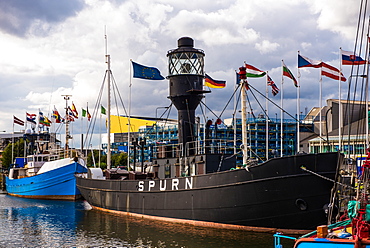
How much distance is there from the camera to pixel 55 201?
42719 mm

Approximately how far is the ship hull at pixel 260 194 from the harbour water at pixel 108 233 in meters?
0.83

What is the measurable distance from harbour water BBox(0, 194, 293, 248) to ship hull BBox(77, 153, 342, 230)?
2.73 feet

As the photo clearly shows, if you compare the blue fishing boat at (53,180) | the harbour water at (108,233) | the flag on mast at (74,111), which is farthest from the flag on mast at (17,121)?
the harbour water at (108,233)

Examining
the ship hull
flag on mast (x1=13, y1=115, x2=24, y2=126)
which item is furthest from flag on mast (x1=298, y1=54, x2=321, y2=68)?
flag on mast (x1=13, y1=115, x2=24, y2=126)

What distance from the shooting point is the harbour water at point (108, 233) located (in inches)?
799

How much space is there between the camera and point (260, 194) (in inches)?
824

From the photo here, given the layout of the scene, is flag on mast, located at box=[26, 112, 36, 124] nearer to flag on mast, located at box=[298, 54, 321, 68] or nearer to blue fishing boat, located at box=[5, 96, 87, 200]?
blue fishing boat, located at box=[5, 96, 87, 200]

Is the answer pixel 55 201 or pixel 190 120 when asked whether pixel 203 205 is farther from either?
pixel 55 201

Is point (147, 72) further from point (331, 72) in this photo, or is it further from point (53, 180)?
point (53, 180)

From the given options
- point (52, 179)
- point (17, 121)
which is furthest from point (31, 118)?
point (52, 179)

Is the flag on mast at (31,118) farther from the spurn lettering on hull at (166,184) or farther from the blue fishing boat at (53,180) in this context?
the spurn lettering on hull at (166,184)

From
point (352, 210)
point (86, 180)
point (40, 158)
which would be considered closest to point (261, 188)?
point (352, 210)

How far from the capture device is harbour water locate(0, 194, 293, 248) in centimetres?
2030

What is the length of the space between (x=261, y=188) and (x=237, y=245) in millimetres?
3156
